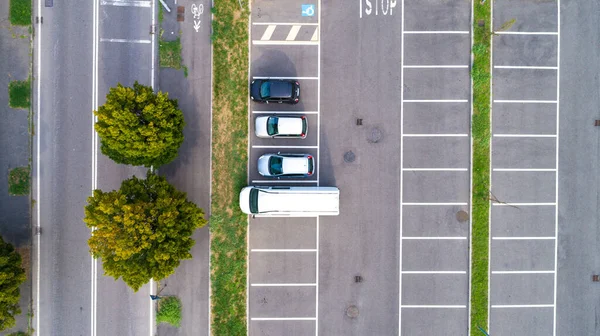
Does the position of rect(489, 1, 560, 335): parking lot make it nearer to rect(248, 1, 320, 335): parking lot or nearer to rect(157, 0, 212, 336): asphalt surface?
rect(248, 1, 320, 335): parking lot

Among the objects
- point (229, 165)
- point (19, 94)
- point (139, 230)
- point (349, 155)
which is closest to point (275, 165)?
point (229, 165)

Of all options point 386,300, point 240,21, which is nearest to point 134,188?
point 240,21

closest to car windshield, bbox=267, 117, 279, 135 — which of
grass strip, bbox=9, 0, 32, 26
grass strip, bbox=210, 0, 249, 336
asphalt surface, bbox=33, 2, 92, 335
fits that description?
grass strip, bbox=210, 0, 249, 336

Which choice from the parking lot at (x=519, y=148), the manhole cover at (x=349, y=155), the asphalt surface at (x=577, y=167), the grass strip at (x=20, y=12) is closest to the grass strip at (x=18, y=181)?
the grass strip at (x=20, y=12)

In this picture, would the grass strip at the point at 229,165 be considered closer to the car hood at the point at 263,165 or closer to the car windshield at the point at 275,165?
the car hood at the point at 263,165

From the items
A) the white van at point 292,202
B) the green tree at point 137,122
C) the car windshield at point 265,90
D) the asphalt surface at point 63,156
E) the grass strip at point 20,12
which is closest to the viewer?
the green tree at point 137,122

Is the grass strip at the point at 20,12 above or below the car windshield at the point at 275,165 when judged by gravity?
above

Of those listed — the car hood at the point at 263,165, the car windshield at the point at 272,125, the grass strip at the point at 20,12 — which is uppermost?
the grass strip at the point at 20,12

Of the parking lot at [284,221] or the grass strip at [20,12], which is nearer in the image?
the grass strip at [20,12]
